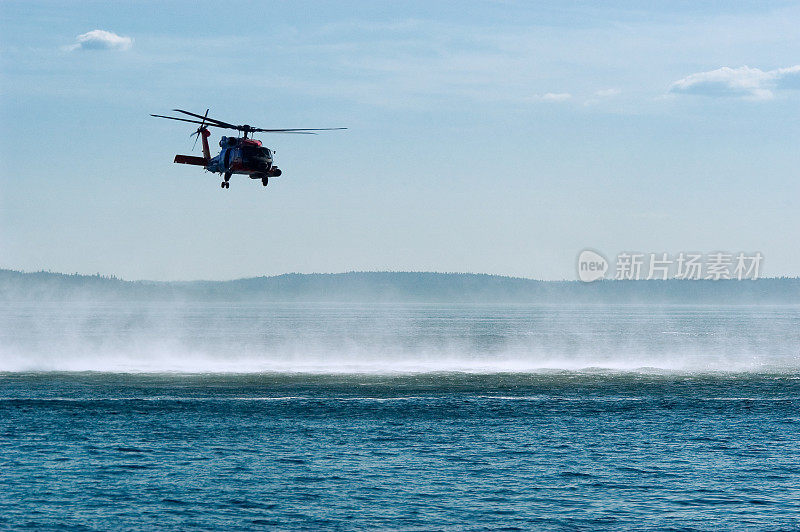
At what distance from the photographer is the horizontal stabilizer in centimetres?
6706

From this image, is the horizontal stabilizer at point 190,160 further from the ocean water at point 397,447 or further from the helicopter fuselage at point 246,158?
the ocean water at point 397,447

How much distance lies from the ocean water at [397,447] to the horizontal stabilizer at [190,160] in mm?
16324

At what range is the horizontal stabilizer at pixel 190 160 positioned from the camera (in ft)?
220

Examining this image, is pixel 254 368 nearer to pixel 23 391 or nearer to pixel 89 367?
pixel 89 367

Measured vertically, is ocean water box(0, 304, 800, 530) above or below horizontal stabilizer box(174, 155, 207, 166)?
below

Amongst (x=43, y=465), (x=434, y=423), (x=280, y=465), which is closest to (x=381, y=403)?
(x=434, y=423)

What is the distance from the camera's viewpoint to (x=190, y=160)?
6762 cm

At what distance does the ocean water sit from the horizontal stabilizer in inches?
643

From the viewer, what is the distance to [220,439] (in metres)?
55.4

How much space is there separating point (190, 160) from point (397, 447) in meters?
25.9

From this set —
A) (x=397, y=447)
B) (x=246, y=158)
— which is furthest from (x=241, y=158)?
(x=397, y=447)

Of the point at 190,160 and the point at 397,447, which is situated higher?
the point at 190,160

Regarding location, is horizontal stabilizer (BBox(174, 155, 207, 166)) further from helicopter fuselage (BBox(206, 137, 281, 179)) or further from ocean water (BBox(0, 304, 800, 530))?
ocean water (BBox(0, 304, 800, 530))

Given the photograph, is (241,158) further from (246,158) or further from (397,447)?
(397,447)
